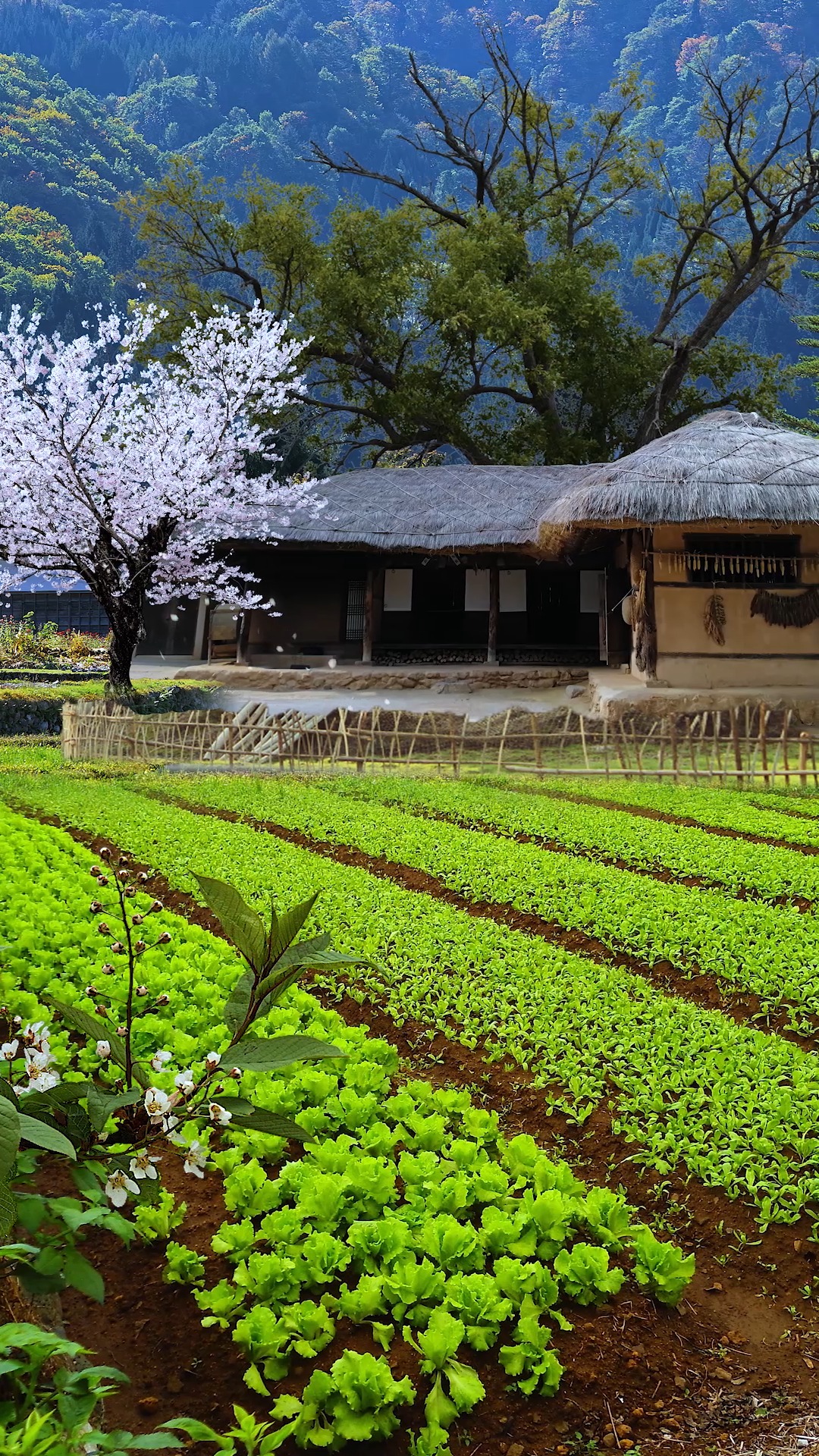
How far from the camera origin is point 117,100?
84.4 metres

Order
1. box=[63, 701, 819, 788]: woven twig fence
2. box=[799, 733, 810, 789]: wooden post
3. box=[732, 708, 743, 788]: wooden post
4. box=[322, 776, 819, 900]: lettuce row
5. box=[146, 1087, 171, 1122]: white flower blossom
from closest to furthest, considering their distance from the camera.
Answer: box=[146, 1087, 171, 1122]: white flower blossom, box=[322, 776, 819, 900]: lettuce row, box=[799, 733, 810, 789]: wooden post, box=[732, 708, 743, 788]: wooden post, box=[63, 701, 819, 788]: woven twig fence

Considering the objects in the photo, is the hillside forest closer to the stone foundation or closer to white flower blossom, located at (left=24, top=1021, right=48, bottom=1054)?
the stone foundation

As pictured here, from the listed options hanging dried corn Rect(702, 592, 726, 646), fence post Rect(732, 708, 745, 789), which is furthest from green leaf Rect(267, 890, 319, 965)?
hanging dried corn Rect(702, 592, 726, 646)

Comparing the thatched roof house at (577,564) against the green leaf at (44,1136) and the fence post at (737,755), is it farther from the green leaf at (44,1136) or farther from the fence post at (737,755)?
the green leaf at (44,1136)

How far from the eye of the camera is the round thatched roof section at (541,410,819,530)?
14961 mm

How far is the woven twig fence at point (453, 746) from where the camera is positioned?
11648mm

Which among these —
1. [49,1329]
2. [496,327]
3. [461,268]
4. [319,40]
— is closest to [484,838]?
[49,1329]

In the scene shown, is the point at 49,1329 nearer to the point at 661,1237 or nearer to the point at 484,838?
the point at 661,1237

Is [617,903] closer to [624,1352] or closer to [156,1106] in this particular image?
[624,1352]

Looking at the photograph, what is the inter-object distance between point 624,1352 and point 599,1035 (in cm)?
180

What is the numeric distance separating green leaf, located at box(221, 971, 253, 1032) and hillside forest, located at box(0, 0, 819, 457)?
6557cm

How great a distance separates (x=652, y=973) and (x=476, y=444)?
1038 inches

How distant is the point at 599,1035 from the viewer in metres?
4.54

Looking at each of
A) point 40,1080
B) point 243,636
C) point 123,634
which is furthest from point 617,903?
point 243,636
